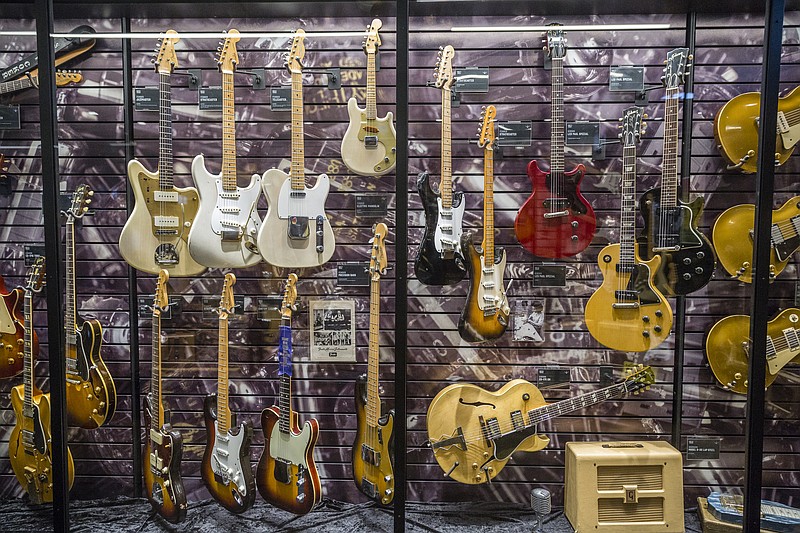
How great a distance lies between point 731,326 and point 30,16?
3.47 meters

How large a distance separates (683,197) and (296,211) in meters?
1.80

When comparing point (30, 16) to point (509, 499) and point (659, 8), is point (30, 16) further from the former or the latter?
point (509, 499)

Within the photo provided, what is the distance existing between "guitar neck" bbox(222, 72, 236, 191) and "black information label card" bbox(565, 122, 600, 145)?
1.57 meters

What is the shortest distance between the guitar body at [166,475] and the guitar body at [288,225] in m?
0.95

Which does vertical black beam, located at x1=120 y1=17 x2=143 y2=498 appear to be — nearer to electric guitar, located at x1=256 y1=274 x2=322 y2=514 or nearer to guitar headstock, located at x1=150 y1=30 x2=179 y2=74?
guitar headstock, located at x1=150 y1=30 x2=179 y2=74

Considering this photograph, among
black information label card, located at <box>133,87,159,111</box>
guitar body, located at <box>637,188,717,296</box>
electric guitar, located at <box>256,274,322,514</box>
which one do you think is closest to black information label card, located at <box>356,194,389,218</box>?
electric guitar, located at <box>256,274,322,514</box>

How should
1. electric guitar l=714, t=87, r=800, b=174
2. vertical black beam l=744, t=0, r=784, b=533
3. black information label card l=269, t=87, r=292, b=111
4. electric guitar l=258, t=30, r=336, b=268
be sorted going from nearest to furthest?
vertical black beam l=744, t=0, r=784, b=533
electric guitar l=714, t=87, r=800, b=174
electric guitar l=258, t=30, r=336, b=268
black information label card l=269, t=87, r=292, b=111

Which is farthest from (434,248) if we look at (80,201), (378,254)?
(80,201)

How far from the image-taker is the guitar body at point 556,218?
2.55 metres

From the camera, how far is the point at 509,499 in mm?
2689

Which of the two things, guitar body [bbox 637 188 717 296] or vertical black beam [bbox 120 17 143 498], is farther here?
vertical black beam [bbox 120 17 143 498]

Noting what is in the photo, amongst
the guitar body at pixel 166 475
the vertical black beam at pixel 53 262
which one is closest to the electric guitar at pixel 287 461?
the guitar body at pixel 166 475

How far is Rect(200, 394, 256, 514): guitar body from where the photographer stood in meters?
2.52

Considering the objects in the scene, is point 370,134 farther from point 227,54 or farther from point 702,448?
point 702,448
